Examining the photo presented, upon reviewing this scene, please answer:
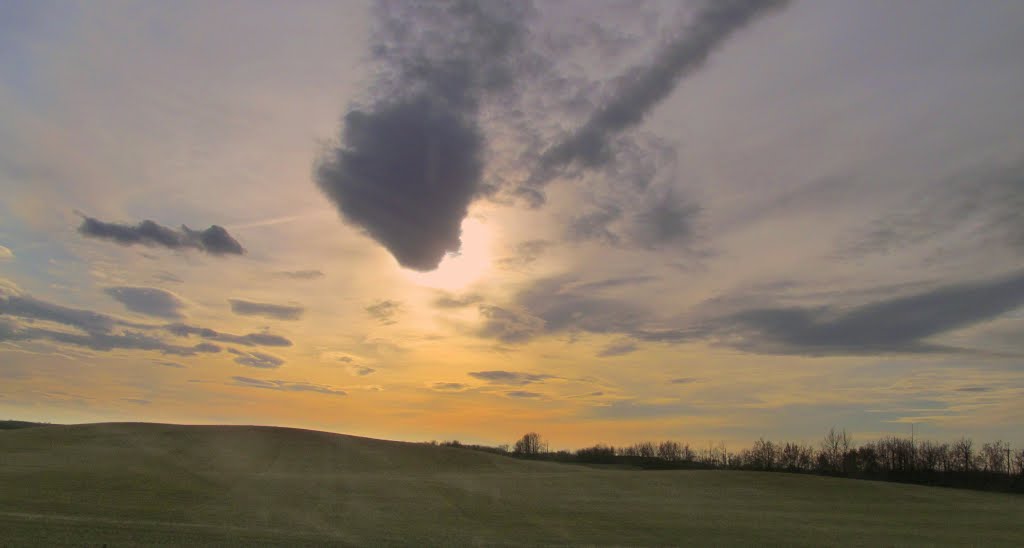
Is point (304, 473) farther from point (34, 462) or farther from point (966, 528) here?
point (966, 528)

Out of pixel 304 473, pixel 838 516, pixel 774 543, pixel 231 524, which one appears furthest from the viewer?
pixel 304 473

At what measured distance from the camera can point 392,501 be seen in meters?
36.7

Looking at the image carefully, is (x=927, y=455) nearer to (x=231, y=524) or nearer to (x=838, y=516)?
(x=838, y=516)

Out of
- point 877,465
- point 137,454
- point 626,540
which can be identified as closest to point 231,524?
point 626,540

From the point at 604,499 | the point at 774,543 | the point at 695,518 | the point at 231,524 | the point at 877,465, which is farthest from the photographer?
the point at 877,465

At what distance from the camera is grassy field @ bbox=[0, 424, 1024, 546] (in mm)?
26250

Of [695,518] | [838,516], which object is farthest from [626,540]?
[838,516]

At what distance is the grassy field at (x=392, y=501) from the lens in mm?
26250

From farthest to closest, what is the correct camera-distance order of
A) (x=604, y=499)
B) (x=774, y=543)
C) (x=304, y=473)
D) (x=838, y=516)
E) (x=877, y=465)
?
1. (x=877, y=465)
2. (x=304, y=473)
3. (x=604, y=499)
4. (x=838, y=516)
5. (x=774, y=543)

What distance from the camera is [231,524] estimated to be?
87.6ft

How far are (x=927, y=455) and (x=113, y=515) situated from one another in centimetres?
14774

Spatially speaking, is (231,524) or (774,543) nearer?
(231,524)

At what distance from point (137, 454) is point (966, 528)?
57.4m

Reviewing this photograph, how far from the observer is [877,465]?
12431cm
